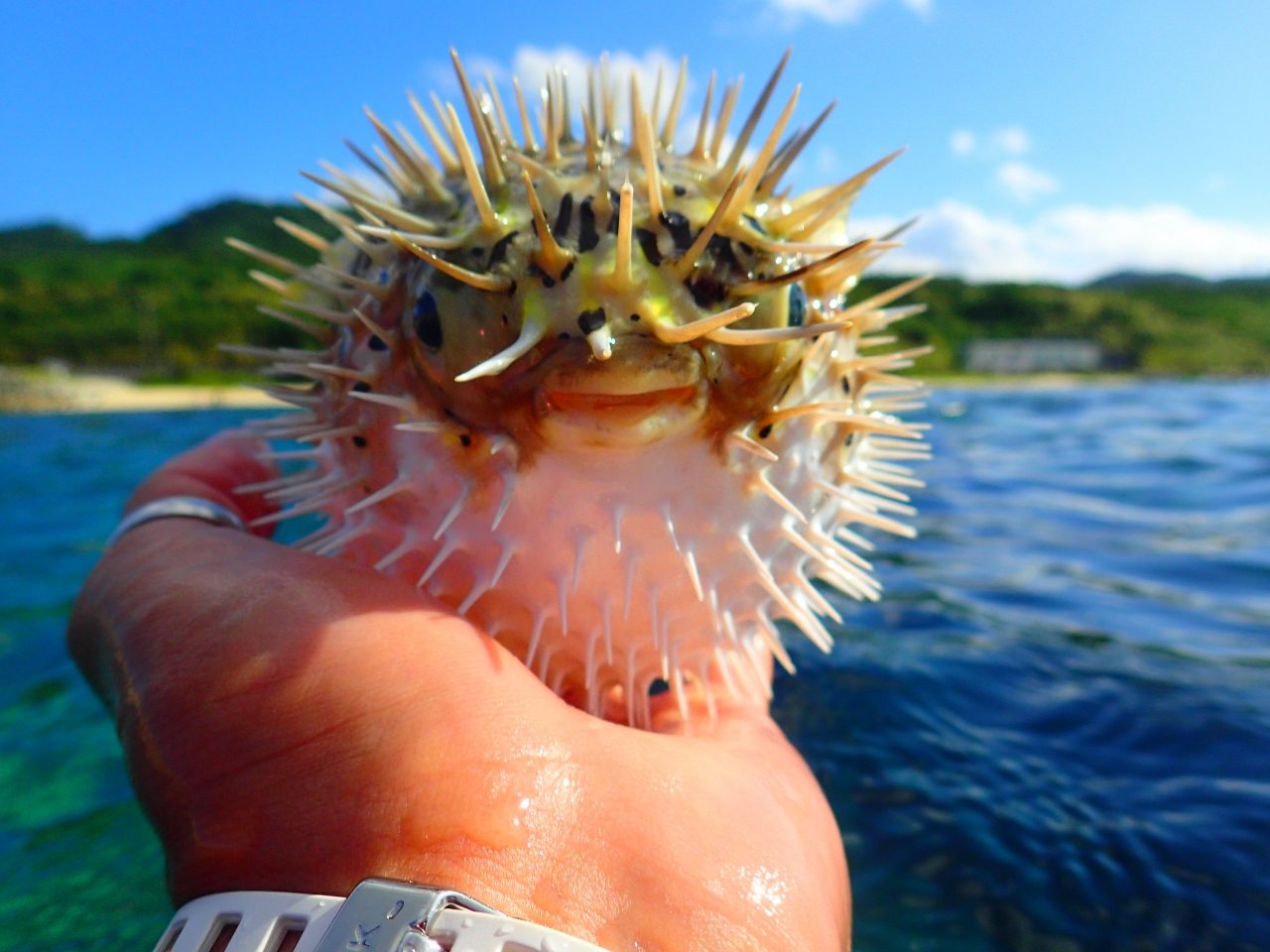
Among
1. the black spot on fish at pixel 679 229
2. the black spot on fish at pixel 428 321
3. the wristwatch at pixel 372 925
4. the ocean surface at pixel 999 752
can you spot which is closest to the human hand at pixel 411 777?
the wristwatch at pixel 372 925

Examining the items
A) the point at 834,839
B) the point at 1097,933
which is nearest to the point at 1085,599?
the point at 1097,933

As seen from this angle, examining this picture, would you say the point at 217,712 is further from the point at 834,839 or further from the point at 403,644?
the point at 834,839

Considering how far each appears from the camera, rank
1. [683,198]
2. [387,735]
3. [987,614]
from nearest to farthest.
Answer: [387,735]
[683,198]
[987,614]

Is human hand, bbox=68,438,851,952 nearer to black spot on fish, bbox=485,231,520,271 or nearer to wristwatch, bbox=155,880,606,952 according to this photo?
wristwatch, bbox=155,880,606,952

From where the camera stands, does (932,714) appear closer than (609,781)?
No

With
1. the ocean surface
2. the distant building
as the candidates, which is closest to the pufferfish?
the ocean surface

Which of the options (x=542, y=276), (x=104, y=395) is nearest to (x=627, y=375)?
(x=542, y=276)

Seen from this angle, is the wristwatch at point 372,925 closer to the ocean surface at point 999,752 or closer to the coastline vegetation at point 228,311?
the ocean surface at point 999,752
